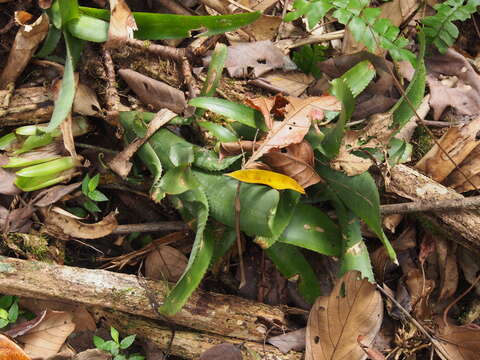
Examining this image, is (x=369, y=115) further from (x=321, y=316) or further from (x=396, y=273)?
(x=321, y=316)

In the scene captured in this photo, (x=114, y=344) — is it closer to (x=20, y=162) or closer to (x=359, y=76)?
(x=20, y=162)

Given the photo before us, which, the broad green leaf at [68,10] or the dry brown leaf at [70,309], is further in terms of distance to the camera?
the dry brown leaf at [70,309]

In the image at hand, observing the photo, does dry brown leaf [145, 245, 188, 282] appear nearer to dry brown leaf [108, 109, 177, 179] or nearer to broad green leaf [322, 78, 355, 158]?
dry brown leaf [108, 109, 177, 179]

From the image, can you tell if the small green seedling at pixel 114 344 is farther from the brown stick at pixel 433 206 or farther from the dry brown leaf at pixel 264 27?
the dry brown leaf at pixel 264 27

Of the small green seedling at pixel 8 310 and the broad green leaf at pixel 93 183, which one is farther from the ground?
the broad green leaf at pixel 93 183

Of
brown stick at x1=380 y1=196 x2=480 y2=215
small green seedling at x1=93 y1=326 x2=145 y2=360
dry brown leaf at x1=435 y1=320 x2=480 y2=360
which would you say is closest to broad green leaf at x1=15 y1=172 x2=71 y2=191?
small green seedling at x1=93 y1=326 x2=145 y2=360

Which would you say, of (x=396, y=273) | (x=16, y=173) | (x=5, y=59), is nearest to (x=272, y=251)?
(x=396, y=273)

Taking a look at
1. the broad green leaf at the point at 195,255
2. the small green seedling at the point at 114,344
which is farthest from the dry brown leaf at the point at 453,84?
the small green seedling at the point at 114,344
